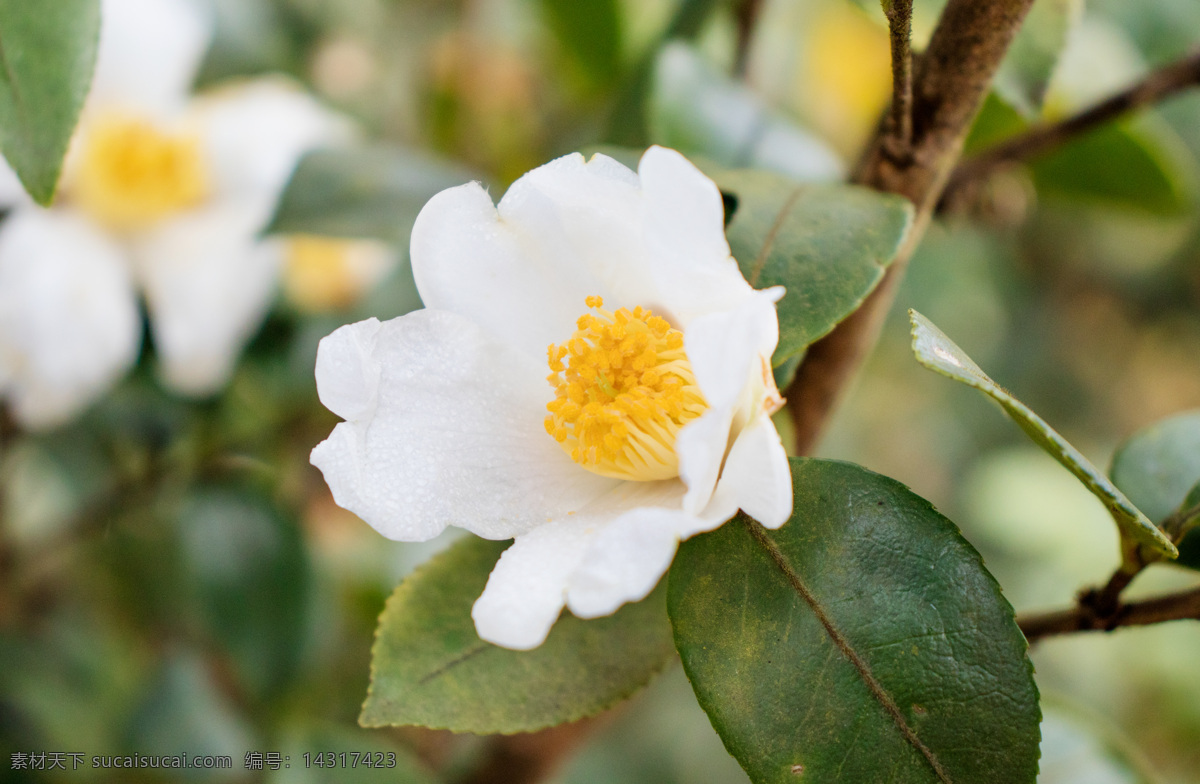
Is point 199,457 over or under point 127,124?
under

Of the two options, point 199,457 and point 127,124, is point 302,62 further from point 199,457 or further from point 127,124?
point 199,457

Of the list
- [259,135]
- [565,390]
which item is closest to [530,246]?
[565,390]

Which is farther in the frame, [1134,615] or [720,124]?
[720,124]

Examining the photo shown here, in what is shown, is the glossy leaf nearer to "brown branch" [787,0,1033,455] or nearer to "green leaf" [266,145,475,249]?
"brown branch" [787,0,1033,455]

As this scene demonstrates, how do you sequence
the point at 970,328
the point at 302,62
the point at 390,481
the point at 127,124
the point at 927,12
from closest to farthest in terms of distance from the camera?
the point at 390,481 < the point at 927,12 < the point at 127,124 < the point at 302,62 < the point at 970,328

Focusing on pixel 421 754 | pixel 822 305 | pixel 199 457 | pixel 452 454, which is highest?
pixel 822 305

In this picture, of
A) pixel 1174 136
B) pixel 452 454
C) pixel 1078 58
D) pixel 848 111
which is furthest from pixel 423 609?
pixel 1174 136

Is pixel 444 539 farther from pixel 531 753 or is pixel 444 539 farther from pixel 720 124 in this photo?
pixel 720 124
